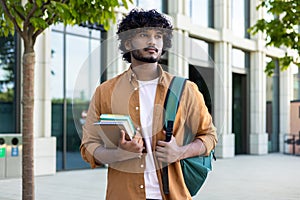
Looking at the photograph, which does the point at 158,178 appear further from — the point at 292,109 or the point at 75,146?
the point at 292,109

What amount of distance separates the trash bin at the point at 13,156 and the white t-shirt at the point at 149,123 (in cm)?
1091

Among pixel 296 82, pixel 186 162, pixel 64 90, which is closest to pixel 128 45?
pixel 186 162

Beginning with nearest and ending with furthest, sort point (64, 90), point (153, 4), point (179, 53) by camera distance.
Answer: point (179, 53)
point (64, 90)
point (153, 4)

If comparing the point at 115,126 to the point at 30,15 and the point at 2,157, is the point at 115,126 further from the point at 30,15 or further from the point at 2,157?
the point at 2,157

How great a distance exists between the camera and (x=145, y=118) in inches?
88.5

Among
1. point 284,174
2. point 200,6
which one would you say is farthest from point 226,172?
point 200,6

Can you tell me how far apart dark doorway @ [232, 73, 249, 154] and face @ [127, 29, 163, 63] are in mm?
22224

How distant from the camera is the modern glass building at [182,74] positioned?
2268mm

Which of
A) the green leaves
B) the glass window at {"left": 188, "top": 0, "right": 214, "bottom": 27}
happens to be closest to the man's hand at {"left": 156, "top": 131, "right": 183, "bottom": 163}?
the green leaves

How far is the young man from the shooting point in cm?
221

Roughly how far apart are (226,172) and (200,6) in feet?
28.6

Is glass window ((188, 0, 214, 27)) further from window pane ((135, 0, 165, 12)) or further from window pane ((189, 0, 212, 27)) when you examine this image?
window pane ((135, 0, 165, 12))

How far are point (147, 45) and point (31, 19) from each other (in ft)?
15.1

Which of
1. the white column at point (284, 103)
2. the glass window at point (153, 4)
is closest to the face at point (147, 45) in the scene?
the glass window at point (153, 4)
